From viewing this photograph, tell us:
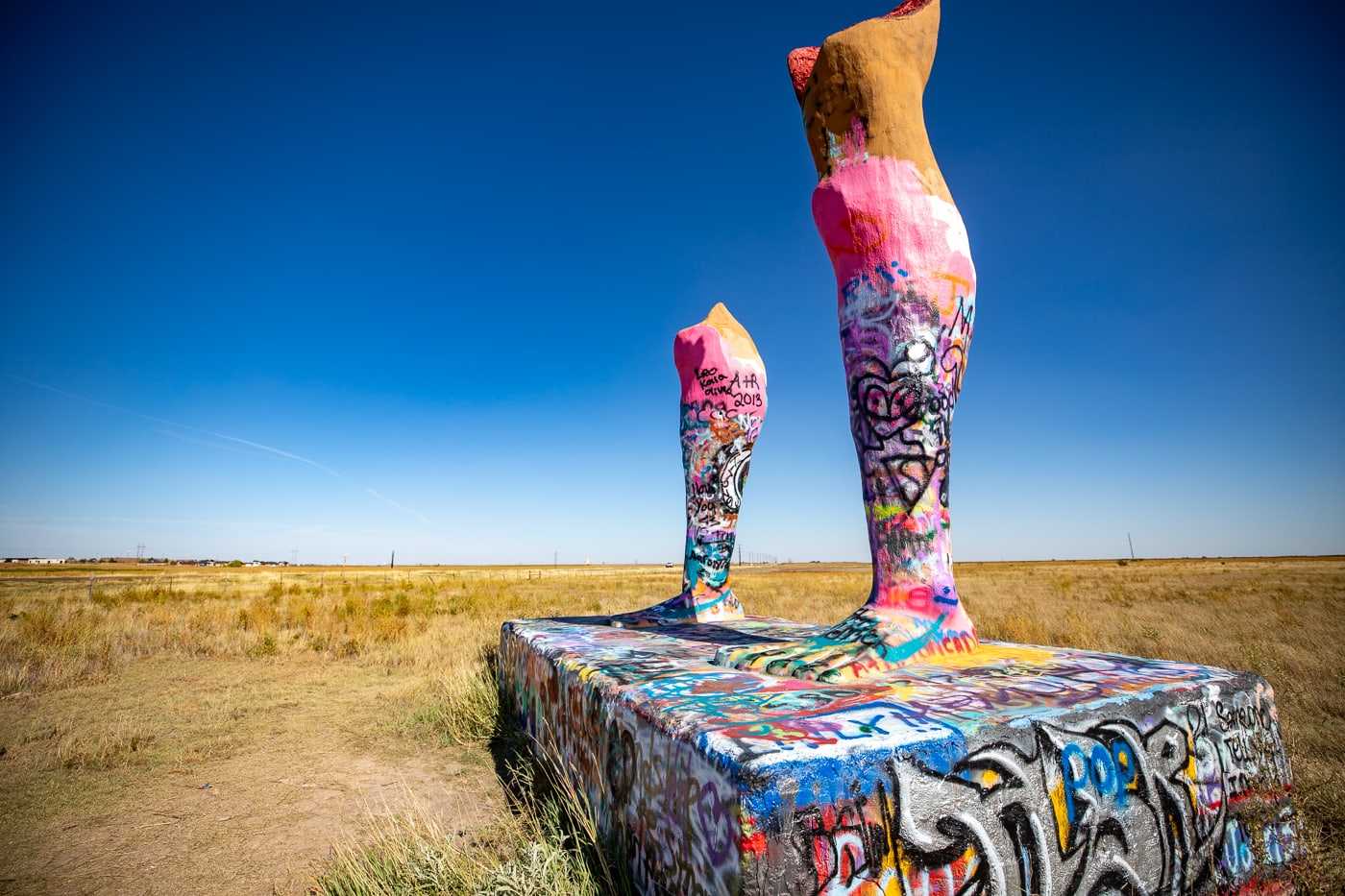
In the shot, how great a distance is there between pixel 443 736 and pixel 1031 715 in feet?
13.9

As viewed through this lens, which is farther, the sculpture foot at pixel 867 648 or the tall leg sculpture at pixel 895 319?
the tall leg sculpture at pixel 895 319

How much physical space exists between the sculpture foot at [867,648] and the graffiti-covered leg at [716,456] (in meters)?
2.29

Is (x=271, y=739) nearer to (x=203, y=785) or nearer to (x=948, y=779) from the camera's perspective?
(x=203, y=785)

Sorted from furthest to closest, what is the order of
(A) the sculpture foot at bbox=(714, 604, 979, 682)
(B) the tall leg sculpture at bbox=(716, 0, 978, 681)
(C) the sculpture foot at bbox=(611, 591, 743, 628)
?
(C) the sculpture foot at bbox=(611, 591, 743, 628), (B) the tall leg sculpture at bbox=(716, 0, 978, 681), (A) the sculpture foot at bbox=(714, 604, 979, 682)

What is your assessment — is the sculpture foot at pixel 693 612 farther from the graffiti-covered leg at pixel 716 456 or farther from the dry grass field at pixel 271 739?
the dry grass field at pixel 271 739

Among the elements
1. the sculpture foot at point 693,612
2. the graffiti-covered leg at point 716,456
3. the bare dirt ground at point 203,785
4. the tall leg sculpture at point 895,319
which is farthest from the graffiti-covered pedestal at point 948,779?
the graffiti-covered leg at point 716,456

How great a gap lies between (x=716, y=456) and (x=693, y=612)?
1.14m

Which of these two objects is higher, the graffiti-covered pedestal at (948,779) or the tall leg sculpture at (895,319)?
the tall leg sculpture at (895,319)

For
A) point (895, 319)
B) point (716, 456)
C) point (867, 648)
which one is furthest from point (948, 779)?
point (716, 456)

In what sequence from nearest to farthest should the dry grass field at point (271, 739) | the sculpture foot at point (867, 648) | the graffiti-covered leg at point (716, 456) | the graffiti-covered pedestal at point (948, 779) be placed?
the graffiti-covered pedestal at point (948, 779) < the sculpture foot at point (867, 648) < the dry grass field at point (271, 739) < the graffiti-covered leg at point (716, 456)

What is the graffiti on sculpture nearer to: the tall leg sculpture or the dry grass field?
the dry grass field

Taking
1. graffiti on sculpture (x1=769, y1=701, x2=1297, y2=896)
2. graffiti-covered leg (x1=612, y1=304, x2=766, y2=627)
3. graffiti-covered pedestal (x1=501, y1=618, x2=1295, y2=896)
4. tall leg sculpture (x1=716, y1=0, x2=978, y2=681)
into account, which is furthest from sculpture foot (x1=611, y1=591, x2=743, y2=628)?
graffiti on sculpture (x1=769, y1=701, x2=1297, y2=896)

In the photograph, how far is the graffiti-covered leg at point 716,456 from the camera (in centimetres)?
459

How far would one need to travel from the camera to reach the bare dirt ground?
2680mm
